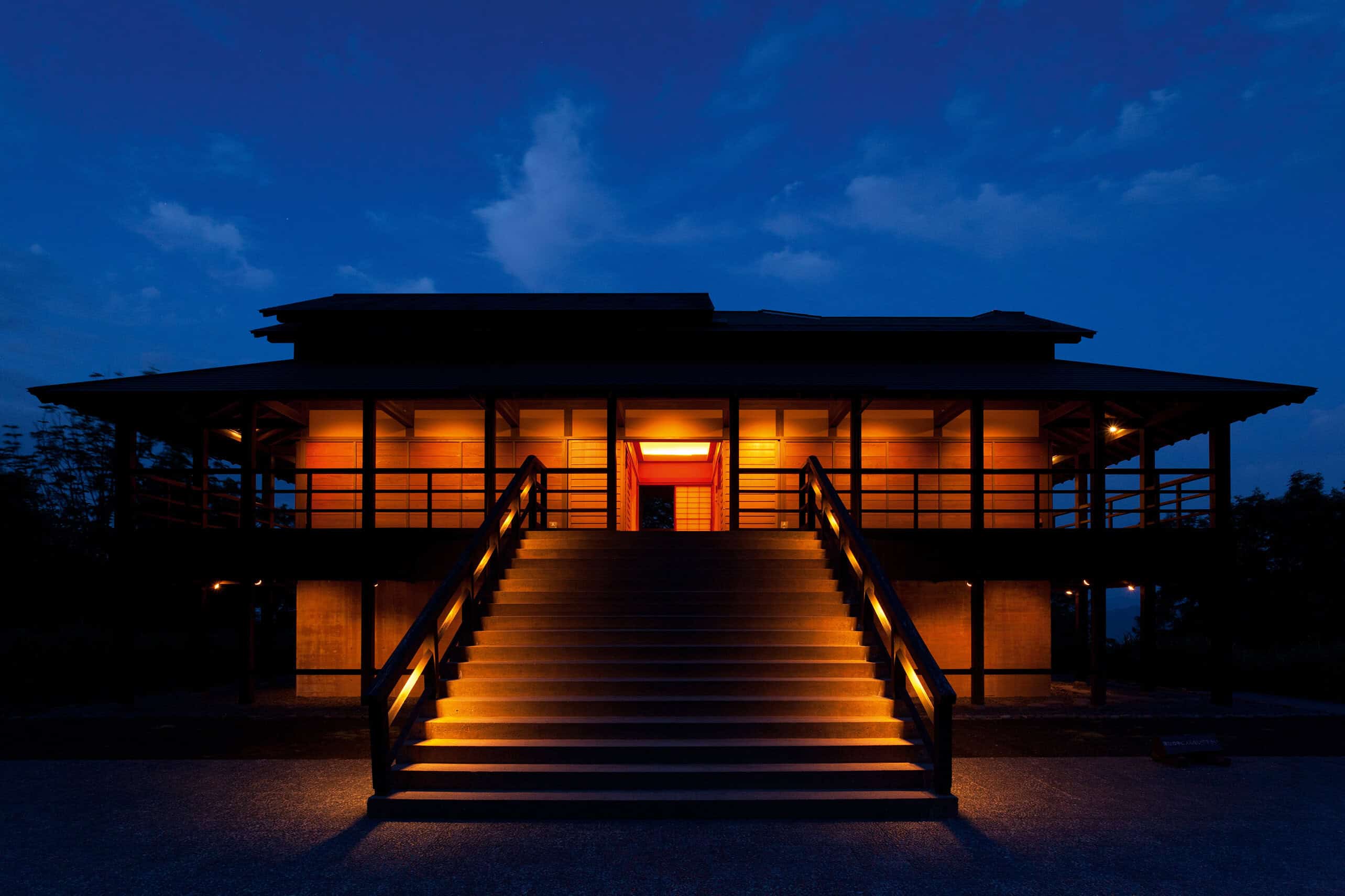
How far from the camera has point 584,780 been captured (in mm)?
6754

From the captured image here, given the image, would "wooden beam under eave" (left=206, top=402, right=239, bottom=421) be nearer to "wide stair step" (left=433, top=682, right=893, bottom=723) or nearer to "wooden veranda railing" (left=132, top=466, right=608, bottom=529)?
"wooden veranda railing" (left=132, top=466, right=608, bottom=529)

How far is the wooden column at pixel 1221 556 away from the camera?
1237 cm

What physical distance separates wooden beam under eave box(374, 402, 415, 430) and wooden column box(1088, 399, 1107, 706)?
12.5 meters

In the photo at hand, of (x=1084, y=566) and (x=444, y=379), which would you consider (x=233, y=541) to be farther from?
(x=1084, y=566)

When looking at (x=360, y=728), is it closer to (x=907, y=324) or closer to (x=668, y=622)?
(x=668, y=622)

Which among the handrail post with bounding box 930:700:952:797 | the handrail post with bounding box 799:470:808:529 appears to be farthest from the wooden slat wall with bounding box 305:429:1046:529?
Answer: the handrail post with bounding box 930:700:952:797

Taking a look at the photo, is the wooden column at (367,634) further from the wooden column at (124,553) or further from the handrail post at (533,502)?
the wooden column at (124,553)

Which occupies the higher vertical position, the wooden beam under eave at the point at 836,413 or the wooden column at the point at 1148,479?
the wooden beam under eave at the point at 836,413

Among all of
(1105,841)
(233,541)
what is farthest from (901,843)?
(233,541)

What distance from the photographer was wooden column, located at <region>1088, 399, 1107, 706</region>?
12.3 meters

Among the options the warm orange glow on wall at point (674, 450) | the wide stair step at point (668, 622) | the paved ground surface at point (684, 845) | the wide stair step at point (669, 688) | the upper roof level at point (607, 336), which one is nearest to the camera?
the paved ground surface at point (684, 845)

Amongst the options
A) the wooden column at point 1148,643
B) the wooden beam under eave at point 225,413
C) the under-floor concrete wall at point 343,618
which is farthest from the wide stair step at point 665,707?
the wooden column at point 1148,643

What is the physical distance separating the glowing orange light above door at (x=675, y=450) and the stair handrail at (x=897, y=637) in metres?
6.72

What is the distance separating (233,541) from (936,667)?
36.9 ft
